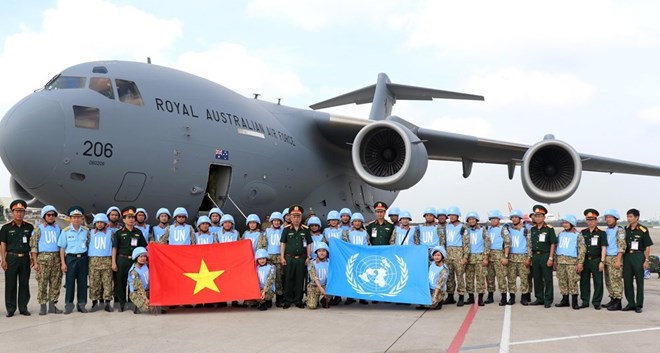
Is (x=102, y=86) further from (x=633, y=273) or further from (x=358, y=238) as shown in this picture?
(x=633, y=273)

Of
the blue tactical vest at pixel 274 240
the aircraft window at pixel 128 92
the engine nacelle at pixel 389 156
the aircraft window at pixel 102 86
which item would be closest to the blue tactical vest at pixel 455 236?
the blue tactical vest at pixel 274 240

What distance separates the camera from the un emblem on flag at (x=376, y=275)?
26.6 ft

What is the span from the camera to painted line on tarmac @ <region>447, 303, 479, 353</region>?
524 centimetres

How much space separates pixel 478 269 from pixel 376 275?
5.49 feet

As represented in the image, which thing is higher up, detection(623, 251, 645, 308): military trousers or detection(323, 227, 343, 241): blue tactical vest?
detection(323, 227, 343, 241): blue tactical vest

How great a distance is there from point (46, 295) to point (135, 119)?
3231mm

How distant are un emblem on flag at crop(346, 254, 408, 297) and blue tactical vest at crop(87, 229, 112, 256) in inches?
137

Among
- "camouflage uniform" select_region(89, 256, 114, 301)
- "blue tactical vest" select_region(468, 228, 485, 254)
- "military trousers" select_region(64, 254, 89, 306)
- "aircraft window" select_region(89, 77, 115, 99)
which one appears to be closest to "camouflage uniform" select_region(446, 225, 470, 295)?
"blue tactical vest" select_region(468, 228, 485, 254)

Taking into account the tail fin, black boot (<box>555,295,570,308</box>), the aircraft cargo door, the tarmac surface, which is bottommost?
black boot (<box>555,295,570,308</box>)

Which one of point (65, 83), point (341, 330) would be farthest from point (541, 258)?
point (65, 83)

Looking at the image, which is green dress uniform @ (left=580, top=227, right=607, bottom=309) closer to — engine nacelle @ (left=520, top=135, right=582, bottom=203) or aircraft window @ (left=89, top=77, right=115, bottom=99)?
engine nacelle @ (left=520, top=135, right=582, bottom=203)

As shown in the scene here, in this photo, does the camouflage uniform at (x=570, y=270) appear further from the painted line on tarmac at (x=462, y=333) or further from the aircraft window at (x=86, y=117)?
the aircraft window at (x=86, y=117)

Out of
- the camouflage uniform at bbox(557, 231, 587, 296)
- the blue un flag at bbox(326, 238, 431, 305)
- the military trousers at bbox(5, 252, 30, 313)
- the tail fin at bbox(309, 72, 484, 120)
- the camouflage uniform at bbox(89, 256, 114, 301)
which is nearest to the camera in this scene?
the military trousers at bbox(5, 252, 30, 313)

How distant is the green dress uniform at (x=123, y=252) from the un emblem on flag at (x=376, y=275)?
3139 millimetres
